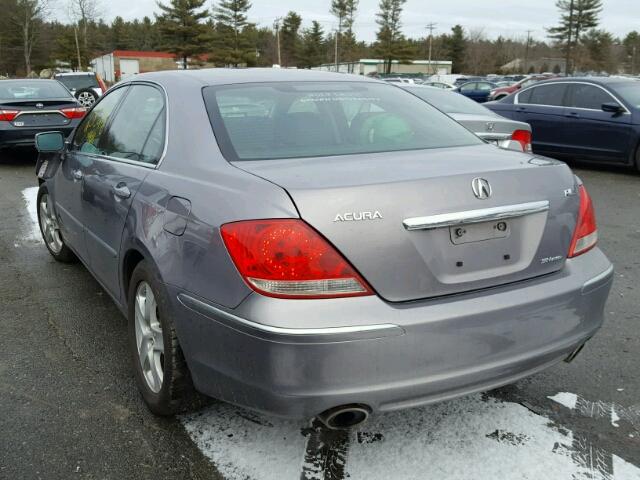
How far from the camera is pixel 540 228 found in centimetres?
243

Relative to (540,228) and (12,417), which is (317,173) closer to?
(540,228)

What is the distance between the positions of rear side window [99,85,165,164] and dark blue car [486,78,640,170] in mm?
8128

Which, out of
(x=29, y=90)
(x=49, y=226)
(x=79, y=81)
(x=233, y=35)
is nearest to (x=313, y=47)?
(x=233, y=35)

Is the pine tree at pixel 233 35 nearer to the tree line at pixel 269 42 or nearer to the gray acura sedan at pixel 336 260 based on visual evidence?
the tree line at pixel 269 42

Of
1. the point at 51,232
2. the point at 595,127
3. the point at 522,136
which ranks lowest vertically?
the point at 51,232

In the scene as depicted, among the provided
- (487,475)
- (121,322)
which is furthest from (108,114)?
(487,475)

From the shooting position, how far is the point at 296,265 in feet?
6.82

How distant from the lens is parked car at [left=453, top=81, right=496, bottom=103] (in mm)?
28516

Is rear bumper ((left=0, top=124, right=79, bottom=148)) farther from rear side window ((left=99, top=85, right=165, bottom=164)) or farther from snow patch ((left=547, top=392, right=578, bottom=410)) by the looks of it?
snow patch ((left=547, top=392, right=578, bottom=410))

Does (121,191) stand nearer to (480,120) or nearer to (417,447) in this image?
(417,447)

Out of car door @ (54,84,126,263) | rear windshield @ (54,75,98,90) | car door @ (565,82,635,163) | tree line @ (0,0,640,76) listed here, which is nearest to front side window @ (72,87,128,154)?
car door @ (54,84,126,263)

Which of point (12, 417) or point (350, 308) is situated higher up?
point (350, 308)

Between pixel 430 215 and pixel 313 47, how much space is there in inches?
3903

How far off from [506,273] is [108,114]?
2697 millimetres
